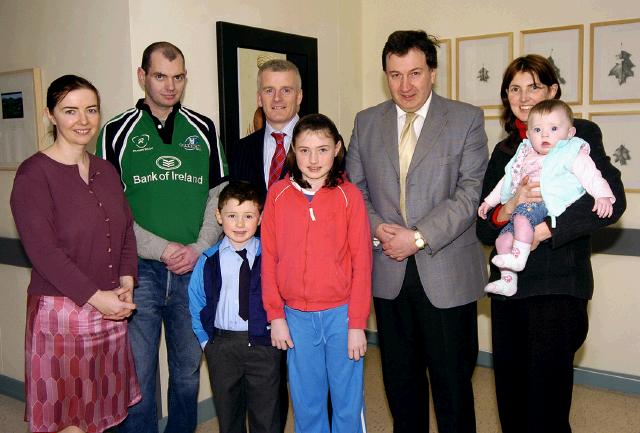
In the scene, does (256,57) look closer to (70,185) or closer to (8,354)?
(70,185)

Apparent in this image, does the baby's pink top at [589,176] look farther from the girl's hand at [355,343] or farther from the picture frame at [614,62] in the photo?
the picture frame at [614,62]

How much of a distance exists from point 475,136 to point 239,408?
1.40 meters

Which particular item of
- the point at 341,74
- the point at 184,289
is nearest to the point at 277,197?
the point at 184,289

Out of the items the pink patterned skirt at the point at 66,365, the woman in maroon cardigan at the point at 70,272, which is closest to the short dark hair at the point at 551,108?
the woman in maroon cardigan at the point at 70,272

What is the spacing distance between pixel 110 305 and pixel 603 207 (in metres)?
1.72

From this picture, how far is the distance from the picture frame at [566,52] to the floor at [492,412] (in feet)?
5.85

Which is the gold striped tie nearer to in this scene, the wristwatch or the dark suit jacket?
the wristwatch

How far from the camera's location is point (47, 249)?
220 centimetres

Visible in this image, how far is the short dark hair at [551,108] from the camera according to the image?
2.04m

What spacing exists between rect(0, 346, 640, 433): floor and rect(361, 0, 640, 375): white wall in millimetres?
235

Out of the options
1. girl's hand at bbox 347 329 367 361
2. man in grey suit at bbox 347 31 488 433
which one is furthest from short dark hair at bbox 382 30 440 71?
girl's hand at bbox 347 329 367 361

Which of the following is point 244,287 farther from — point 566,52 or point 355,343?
Result: point 566,52

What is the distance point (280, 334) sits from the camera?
2.33 metres

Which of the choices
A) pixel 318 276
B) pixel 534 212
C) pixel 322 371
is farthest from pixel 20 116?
pixel 534 212
